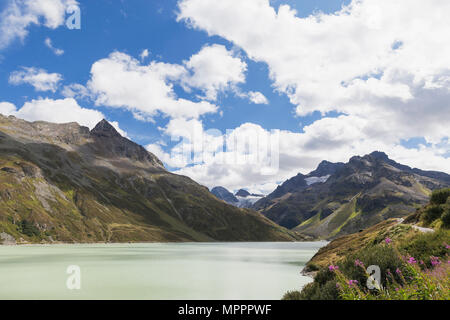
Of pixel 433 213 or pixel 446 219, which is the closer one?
pixel 446 219

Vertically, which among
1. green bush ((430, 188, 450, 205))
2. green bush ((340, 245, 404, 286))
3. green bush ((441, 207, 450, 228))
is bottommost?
green bush ((340, 245, 404, 286))

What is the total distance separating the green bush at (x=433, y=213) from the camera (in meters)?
46.7

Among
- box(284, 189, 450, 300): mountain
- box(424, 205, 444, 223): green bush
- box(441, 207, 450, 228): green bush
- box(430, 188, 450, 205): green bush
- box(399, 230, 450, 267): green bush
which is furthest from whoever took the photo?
box(430, 188, 450, 205): green bush

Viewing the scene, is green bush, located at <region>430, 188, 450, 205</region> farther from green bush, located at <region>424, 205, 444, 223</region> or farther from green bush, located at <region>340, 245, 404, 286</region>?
green bush, located at <region>340, 245, 404, 286</region>

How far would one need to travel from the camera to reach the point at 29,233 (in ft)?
622

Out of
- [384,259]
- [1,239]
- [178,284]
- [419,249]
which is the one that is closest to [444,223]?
[419,249]

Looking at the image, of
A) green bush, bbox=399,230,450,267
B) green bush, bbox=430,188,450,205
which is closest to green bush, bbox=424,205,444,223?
green bush, bbox=430,188,450,205

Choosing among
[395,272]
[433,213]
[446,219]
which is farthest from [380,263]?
[433,213]

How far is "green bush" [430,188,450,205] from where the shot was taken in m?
48.8

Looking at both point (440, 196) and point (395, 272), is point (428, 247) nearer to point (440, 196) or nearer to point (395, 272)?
point (395, 272)

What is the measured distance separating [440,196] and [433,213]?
397 cm

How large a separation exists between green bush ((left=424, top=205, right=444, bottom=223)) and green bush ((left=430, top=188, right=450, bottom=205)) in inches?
66.1

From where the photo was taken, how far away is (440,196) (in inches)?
1969

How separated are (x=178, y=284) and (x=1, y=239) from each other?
180034mm
